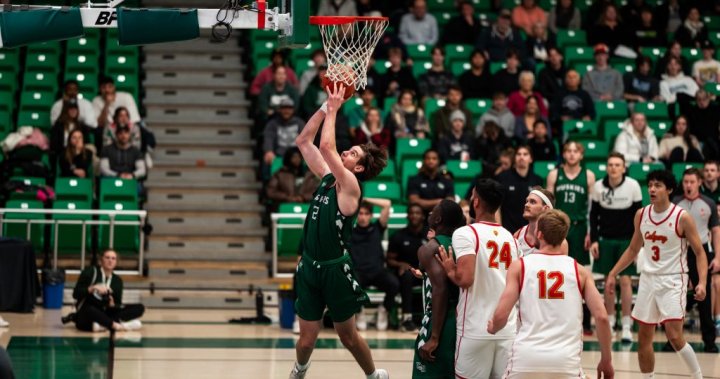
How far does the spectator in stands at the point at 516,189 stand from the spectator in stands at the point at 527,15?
20.5 feet

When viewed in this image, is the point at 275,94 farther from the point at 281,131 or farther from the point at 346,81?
the point at 346,81

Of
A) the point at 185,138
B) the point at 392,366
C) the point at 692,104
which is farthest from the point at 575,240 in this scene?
the point at 185,138

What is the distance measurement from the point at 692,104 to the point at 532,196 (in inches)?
399

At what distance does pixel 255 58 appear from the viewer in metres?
18.6

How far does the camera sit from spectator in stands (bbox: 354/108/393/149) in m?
16.2

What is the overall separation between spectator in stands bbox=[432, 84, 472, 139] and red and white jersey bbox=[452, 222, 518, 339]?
940cm

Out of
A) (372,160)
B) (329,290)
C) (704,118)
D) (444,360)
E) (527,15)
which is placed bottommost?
(444,360)

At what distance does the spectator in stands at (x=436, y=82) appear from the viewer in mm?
17719

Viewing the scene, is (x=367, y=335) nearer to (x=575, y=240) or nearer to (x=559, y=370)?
(x=575, y=240)

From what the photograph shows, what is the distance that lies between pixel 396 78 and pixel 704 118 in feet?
14.2

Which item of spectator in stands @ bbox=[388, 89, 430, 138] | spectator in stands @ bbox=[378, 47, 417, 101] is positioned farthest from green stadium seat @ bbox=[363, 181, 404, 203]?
spectator in stands @ bbox=[378, 47, 417, 101]

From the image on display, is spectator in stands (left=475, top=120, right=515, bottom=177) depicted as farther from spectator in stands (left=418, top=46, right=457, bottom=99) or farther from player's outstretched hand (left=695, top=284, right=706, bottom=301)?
player's outstretched hand (left=695, top=284, right=706, bottom=301)

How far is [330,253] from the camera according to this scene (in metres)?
8.81

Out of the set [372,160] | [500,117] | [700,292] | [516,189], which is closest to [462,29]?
[500,117]
